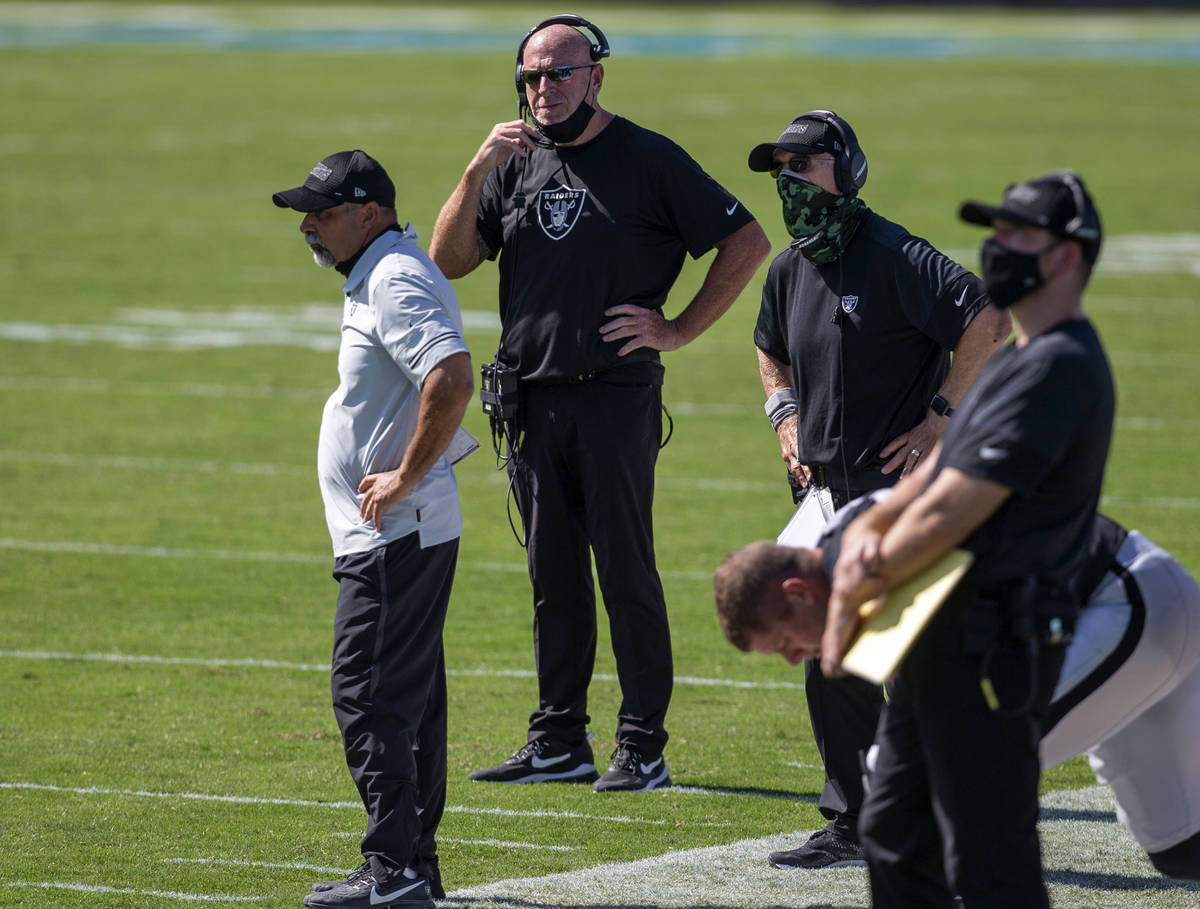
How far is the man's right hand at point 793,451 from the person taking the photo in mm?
6449

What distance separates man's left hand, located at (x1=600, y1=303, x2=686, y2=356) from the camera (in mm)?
6883

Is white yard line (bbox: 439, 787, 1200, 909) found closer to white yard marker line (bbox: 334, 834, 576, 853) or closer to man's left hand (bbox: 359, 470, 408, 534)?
white yard marker line (bbox: 334, 834, 576, 853)

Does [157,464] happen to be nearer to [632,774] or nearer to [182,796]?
[182,796]

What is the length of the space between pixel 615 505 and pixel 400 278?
1612mm

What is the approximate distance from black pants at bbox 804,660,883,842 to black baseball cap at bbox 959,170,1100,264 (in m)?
2.24

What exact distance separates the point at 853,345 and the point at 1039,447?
2209 millimetres

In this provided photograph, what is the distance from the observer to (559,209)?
6.97m

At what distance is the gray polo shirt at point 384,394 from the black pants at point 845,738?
1.29 meters

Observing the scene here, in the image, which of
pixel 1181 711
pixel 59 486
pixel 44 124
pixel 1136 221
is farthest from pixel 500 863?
pixel 44 124

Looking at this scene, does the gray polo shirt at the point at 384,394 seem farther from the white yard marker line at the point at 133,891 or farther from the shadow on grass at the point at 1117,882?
the shadow on grass at the point at 1117,882

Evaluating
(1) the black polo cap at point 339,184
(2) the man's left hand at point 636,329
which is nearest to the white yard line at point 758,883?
(2) the man's left hand at point 636,329

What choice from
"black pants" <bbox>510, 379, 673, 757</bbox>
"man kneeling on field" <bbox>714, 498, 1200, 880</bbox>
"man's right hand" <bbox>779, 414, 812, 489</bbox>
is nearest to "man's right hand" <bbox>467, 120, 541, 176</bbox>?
"black pants" <bbox>510, 379, 673, 757</bbox>

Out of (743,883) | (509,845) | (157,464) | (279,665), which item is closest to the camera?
(743,883)

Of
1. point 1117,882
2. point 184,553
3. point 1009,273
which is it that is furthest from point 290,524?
point 1009,273
